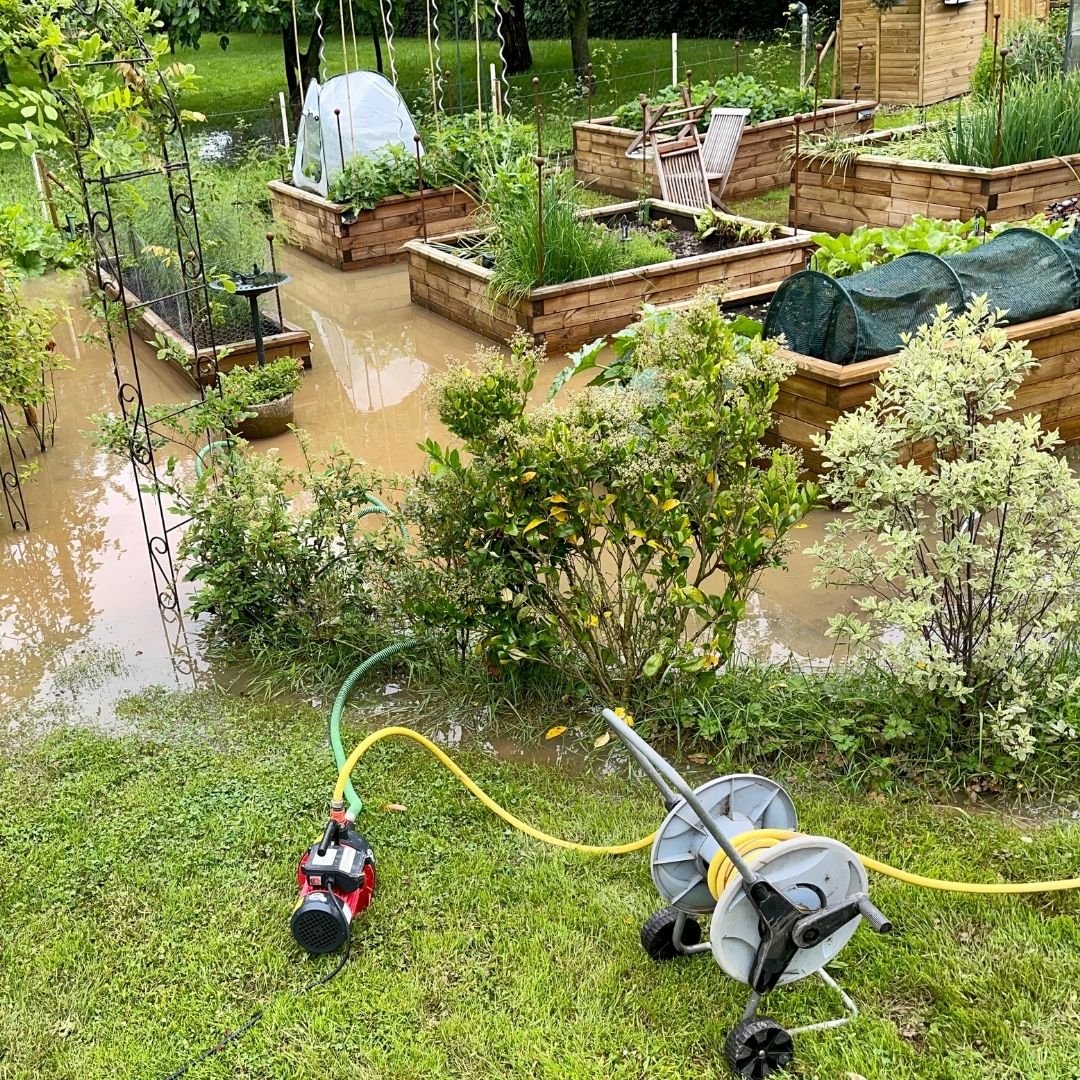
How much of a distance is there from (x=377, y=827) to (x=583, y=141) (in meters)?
10.3

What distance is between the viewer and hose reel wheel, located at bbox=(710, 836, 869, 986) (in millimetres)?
2443

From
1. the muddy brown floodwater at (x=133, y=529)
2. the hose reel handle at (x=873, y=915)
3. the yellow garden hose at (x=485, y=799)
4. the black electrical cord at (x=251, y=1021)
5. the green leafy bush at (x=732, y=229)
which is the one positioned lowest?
the muddy brown floodwater at (x=133, y=529)

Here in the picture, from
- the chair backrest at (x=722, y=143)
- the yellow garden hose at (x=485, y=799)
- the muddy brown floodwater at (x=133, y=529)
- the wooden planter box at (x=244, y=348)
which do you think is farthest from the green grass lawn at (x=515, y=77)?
the yellow garden hose at (x=485, y=799)

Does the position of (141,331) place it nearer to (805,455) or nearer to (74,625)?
(74,625)

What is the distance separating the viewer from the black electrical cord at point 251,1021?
2.69 m

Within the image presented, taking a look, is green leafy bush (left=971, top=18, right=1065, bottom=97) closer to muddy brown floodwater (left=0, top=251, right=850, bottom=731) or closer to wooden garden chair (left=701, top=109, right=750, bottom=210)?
wooden garden chair (left=701, top=109, right=750, bottom=210)

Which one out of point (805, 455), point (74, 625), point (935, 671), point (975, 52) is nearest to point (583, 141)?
point (975, 52)

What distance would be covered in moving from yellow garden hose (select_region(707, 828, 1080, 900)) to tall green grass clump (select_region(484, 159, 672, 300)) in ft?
16.6

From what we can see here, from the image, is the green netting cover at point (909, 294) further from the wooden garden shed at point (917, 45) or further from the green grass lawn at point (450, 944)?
the wooden garden shed at point (917, 45)

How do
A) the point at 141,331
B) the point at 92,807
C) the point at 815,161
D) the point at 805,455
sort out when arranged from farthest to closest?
the point at 815,161 < the point at 141,331 < the point at 805,455 < the point at 92,807

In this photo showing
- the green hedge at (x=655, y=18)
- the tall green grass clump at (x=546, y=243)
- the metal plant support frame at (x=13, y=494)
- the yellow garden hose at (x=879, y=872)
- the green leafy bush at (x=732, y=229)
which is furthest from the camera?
the green hedge at (x=655, y=18)

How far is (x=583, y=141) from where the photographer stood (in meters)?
12.4

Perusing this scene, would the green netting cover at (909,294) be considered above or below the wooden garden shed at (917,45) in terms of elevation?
below

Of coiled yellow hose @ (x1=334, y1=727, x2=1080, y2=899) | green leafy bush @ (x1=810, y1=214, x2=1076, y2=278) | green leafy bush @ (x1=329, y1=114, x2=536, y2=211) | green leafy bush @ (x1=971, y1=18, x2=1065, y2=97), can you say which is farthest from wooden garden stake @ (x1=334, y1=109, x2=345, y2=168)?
coiled yellow hose @ (x1=334, y1=727, x2=1080, y2=899)
